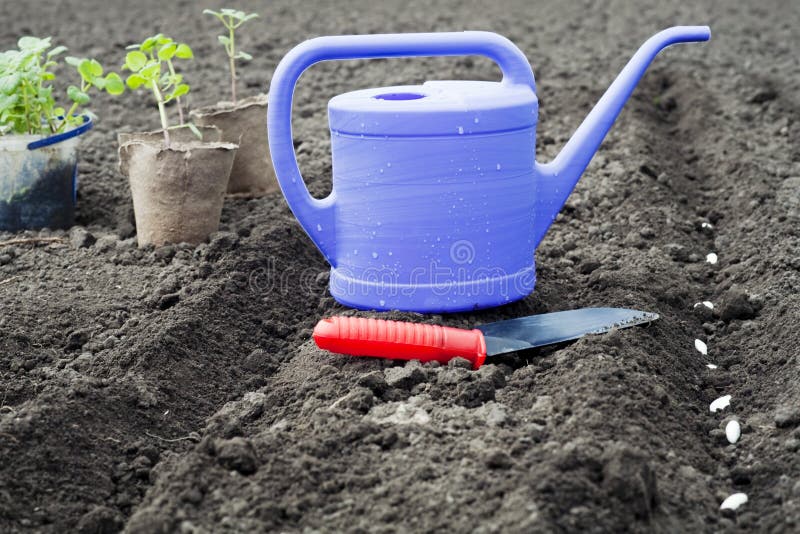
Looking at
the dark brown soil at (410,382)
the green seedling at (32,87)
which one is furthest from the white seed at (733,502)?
the green seedling at (32,87)

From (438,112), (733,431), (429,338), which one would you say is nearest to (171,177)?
(438,112)

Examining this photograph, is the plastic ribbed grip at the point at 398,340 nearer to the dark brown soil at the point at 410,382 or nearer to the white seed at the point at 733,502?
the dark brown soil at the point at 410,382

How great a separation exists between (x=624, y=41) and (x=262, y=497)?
5.09 m

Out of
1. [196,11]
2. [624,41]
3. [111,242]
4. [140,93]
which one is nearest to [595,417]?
[111,242]

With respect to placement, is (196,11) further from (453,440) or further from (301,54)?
(453,440)

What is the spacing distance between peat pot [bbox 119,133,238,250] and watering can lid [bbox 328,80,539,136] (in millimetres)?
748

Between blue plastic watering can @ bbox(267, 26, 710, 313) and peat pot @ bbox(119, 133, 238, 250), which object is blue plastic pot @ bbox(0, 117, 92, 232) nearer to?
peat pot @ bbox(119, 133, 238, 250)

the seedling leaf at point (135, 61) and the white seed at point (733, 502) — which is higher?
the seedling leaf at point (135, 61)

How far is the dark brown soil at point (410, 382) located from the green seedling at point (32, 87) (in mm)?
377

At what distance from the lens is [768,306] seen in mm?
2768

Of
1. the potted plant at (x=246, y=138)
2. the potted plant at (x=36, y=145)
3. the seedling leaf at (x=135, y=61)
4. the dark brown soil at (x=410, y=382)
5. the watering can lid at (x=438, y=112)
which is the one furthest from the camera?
the potted plant at (x=246, y=138)

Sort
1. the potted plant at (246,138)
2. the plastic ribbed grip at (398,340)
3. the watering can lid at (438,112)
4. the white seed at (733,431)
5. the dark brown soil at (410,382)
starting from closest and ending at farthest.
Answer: the dark brown soil at (410,382), the white seed at (733,431), the plastic ribbed grip at (398,340), the watering can lid at (438,112), the potted plant at (246,138)

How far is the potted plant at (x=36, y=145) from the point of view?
323cm

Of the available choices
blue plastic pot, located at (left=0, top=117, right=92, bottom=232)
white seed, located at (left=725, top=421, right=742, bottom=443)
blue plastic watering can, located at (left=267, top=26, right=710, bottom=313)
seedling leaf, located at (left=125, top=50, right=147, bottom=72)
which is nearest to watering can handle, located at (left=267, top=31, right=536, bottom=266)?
blue plastic watering can, located at (left=267, top=26, right=710, bottom=313)
